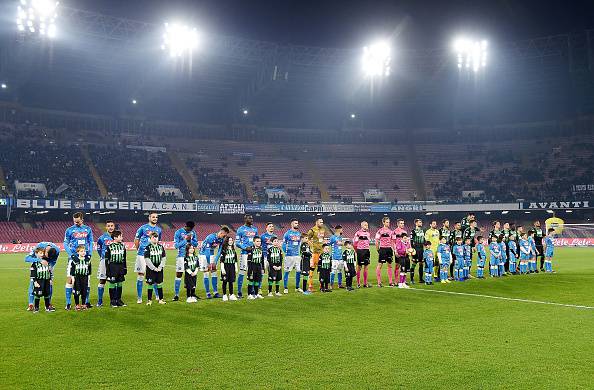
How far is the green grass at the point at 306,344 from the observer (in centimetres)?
745

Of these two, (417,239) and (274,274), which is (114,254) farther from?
(417,239)

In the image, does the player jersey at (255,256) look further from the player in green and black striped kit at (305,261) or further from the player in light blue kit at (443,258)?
the player in light blue kit at (443,258)

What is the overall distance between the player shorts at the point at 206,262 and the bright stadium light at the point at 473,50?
44040mm

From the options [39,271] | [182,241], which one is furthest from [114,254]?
[182,241]

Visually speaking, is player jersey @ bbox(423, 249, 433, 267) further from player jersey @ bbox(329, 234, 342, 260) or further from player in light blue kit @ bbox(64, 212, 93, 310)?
player in light blue kit @ bbox(64, 212, 93, 310)

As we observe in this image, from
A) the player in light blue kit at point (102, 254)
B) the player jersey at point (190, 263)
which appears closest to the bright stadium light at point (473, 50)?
the player jersey at point (190, 263)

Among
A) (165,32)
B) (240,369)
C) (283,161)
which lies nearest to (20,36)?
(165,32)

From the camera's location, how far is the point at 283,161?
229 ft

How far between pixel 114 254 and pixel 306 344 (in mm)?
6448

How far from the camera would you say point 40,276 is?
12.8 metres

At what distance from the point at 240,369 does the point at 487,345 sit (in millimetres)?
4438

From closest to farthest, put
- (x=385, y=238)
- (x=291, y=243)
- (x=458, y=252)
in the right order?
(x=291, y=243) → (x=385, y=238) → (x=458, y=252)

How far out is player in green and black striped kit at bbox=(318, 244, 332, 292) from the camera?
16.8 metres

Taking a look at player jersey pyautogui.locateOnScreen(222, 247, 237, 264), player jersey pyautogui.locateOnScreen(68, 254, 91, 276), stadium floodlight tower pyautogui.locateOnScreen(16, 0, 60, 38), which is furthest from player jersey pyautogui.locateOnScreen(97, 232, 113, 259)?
stadium floodlight tower pyautogui.locateOnScreen(16, 0, 60, 38)
